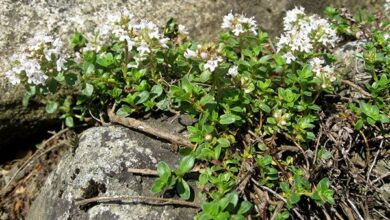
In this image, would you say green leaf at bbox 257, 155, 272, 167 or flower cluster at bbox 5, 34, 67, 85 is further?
flower cluster at bbox 5, 34, 67, 85

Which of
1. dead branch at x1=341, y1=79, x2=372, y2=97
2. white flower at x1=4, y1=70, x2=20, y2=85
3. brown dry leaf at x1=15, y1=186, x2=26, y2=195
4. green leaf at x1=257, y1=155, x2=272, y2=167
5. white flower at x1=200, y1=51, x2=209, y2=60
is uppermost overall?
white flower at x1=200, y1=51, x2=209, y2=60

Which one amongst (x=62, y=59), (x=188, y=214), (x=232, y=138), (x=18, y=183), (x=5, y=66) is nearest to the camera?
(x=188, y=214)

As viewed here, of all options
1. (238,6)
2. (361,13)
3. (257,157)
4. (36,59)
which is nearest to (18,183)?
(36,59)

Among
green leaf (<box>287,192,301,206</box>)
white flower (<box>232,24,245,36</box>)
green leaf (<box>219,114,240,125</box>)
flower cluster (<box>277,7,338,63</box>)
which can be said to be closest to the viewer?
green leaf (<box>287,192,301,206</box>)

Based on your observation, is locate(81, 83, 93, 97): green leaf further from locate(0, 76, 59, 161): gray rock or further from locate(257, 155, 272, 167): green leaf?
locate(257, 155, 272, 167): green leaf

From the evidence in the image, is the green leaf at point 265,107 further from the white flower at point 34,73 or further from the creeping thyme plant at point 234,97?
the white flower at point 34,73

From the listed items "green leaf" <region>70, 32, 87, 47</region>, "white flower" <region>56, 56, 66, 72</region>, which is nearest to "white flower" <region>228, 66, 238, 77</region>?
"white flower" <region>56, 56, 66, 72</region>

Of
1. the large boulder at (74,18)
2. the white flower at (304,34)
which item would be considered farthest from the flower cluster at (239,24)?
the large boulder at (74,18)

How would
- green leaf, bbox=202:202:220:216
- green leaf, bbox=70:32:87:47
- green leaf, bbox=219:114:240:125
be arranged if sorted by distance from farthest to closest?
1. green leaf, bbox=70:32:87:47
2. green leaf, bbox=219:114:240:125
3. green leaf, bbox=202:202:220:216

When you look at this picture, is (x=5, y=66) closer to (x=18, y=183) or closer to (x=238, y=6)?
(x=18, y=183)

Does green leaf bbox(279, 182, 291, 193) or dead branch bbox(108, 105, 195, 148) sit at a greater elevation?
dead branch bbox(108, 105, 195, 148)
